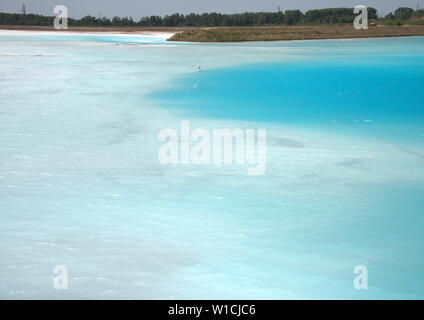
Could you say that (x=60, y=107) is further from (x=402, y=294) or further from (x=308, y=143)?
(x=402, y=294)

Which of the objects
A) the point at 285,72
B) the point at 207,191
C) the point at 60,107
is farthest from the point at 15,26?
the point at 207,191

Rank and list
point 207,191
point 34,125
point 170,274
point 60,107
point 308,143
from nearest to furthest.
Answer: point 170,274
point 207,191
point 308,143
point 34,125
point 60,107

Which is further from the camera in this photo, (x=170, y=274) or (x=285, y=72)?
(x=285, y=72)

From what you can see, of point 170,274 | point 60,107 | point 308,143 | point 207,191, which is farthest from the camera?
point 60,107

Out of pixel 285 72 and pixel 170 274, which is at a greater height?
pixel 285 72

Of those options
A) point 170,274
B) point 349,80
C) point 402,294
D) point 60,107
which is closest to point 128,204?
point 170,274
